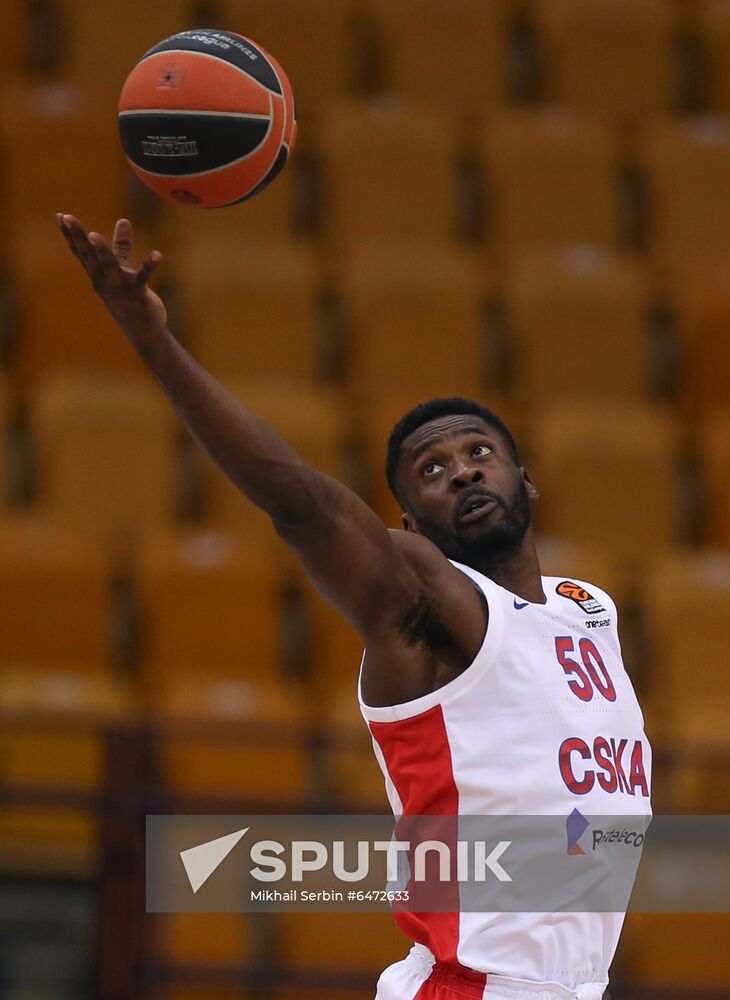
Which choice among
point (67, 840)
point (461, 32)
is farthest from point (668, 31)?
point (67, 840)

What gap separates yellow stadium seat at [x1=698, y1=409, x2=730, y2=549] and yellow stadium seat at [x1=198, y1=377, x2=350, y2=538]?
6.32ft

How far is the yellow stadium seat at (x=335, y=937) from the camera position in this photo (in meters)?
6.71

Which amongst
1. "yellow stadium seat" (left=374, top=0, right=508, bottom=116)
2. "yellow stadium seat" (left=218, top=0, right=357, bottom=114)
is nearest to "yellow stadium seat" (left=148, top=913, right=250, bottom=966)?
"yellow stadium seat" (left=218, top=0, right=357, bottom=114)

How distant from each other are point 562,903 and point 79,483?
4974 mm

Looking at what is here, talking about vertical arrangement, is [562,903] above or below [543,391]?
above

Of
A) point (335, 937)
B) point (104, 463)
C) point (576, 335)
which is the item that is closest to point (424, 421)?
point (335, 937)

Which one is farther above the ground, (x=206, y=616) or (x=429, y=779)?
(x=429, y=779)

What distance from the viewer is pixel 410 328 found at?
9.02m

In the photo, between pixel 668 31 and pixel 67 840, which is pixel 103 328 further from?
pixel 668 31

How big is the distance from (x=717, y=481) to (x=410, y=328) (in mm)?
1862

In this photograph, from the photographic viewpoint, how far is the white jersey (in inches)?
146

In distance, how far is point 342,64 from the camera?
10.6 m

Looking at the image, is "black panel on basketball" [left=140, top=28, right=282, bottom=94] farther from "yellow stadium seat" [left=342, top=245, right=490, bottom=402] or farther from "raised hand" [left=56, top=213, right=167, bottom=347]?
"yellow stadium seat" [left=342, top=245, right=490, bottom=402]

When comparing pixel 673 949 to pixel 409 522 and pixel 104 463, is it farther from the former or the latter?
pixel 104 463
